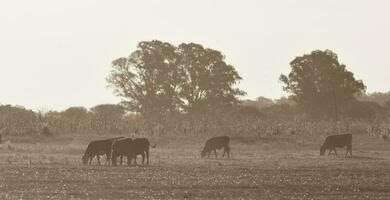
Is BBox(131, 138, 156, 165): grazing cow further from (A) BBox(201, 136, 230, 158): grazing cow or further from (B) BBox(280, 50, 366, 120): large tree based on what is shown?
(B) BBox(280, 50, 366, 120): large tree

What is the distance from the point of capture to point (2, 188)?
91.0 ft

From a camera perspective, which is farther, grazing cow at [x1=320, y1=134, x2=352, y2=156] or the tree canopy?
the tree canopy

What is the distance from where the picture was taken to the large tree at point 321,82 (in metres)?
95.4

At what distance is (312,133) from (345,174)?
118 ft

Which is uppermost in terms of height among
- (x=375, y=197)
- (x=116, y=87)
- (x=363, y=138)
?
(x=116, y=87)

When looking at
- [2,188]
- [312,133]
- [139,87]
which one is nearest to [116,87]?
[139,87]

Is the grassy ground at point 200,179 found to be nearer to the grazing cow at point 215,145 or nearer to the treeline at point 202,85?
the grazing cow at point 215,145

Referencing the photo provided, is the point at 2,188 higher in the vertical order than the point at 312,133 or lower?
lower

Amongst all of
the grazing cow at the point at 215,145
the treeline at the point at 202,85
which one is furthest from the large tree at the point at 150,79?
the grazing cow at the point at 215,145

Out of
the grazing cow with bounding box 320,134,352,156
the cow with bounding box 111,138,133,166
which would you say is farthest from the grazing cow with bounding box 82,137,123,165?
the grazing cow with bounding box 320,134,352,156

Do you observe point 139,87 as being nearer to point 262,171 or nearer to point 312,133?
point 312,133

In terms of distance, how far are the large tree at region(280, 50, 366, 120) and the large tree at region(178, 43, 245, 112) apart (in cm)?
676

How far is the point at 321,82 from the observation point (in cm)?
9594

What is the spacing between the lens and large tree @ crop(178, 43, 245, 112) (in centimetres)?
9662
